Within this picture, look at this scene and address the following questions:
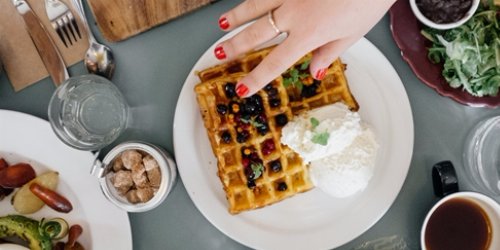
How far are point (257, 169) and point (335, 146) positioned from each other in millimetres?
232

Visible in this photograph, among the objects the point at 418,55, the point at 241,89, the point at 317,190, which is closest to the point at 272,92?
the point at 241,89

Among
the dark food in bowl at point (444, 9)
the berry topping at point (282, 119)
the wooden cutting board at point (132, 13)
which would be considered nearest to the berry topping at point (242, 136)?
the berry topping at point (282, 119)

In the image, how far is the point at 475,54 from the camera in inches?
62.2

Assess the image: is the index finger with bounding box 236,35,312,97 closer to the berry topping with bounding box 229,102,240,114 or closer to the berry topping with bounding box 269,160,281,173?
the berry topping with bounding box 229,102,240,114

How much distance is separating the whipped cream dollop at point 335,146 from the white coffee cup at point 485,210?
0.22 meters

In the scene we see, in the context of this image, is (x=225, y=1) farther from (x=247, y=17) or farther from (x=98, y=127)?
(x=98, y=127)

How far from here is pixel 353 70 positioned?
1661 millimetres

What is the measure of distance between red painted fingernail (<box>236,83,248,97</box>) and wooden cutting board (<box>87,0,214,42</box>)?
14.3 inches

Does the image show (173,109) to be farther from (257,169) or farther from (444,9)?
(444,9)

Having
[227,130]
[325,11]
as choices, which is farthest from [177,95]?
[325,11]

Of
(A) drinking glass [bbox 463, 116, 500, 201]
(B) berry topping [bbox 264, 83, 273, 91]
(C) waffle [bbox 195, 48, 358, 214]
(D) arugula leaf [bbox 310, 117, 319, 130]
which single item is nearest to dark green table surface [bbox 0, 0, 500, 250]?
(A) drinking glass [bbox 463, 116, 500, 201]

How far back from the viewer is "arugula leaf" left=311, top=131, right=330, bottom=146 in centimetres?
145

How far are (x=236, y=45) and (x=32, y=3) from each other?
678mm

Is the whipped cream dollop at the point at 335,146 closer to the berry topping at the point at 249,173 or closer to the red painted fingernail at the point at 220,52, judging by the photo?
the berry topping at the point at 249,173
